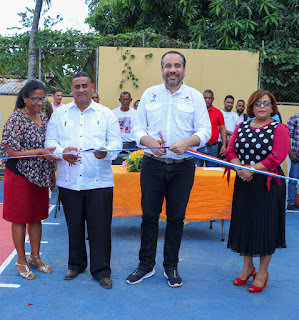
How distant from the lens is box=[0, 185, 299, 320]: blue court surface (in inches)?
137

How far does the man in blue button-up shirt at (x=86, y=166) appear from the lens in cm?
393

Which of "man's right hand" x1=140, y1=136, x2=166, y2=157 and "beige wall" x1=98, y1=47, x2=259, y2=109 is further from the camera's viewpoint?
"beige wall" x1=98, y1=47, x2=259, y2=109

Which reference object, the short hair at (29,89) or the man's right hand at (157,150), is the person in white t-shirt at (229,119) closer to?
the man's right hand at (157,150)

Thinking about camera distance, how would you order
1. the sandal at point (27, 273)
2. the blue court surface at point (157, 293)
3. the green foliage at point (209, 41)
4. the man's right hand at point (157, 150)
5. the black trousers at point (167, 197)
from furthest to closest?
the green foliage at point (209, 41) < the sandal at point (27, 273) < the black trousers at point (167, 197) < the man's right hand at point (157, 150) < the blue court surface at point (157, 293)

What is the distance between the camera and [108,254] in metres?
4.15

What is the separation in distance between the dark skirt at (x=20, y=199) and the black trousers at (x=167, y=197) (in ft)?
3.37

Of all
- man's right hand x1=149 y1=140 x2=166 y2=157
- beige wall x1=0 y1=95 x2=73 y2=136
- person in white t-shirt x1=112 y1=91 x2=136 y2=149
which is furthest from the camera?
beige wall x1=0 y1=95 x2=73 y2=136

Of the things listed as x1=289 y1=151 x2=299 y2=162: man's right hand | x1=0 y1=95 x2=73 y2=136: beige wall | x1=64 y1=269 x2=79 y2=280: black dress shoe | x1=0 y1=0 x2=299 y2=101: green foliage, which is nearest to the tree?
x1=0 y1=0 x2=299 y2=101: green foliage

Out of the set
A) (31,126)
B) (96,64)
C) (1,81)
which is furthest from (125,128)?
(1,81)

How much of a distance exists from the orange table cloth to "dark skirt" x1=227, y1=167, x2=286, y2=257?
139cm

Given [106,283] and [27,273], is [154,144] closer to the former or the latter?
[106,283]

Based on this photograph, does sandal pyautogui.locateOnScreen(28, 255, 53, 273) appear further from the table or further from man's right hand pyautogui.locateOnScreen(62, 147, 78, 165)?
the table

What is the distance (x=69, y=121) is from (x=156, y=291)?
1.72m

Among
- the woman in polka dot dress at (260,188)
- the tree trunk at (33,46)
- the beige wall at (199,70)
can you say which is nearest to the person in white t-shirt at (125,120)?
the beige wall at (199,70)
